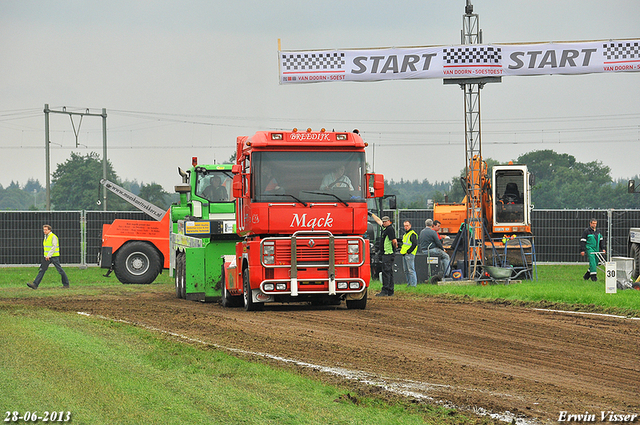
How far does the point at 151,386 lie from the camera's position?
310 inches

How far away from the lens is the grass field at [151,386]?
6754 mm

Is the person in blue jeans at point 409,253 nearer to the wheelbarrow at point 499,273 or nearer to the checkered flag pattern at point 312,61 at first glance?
the wheelbarrow at point 499,273

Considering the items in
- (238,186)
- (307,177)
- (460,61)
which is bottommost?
(238,186)

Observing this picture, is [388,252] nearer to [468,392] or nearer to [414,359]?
[414,359]

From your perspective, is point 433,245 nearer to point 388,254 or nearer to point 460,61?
point 388,254

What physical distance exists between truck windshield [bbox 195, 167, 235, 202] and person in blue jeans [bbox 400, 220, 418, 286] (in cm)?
473

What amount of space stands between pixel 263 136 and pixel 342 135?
1441 mm

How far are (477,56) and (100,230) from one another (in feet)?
65.5

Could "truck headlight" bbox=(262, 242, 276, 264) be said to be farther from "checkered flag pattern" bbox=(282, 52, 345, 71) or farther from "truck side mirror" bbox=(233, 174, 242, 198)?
"checkered flag pattern" bbox=(282, 52, 345, 71)

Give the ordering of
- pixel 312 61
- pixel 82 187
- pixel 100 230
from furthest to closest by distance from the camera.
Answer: pixel 82 187, pixel 100 230, pixel 312 61

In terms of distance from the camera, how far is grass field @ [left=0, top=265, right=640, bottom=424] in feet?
22.2

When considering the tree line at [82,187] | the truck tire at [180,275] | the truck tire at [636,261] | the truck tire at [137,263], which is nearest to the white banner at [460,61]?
the truck tire at [636,261]

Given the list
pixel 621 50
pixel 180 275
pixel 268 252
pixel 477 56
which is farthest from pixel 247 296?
pixel 621 50

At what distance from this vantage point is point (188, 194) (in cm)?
2141
